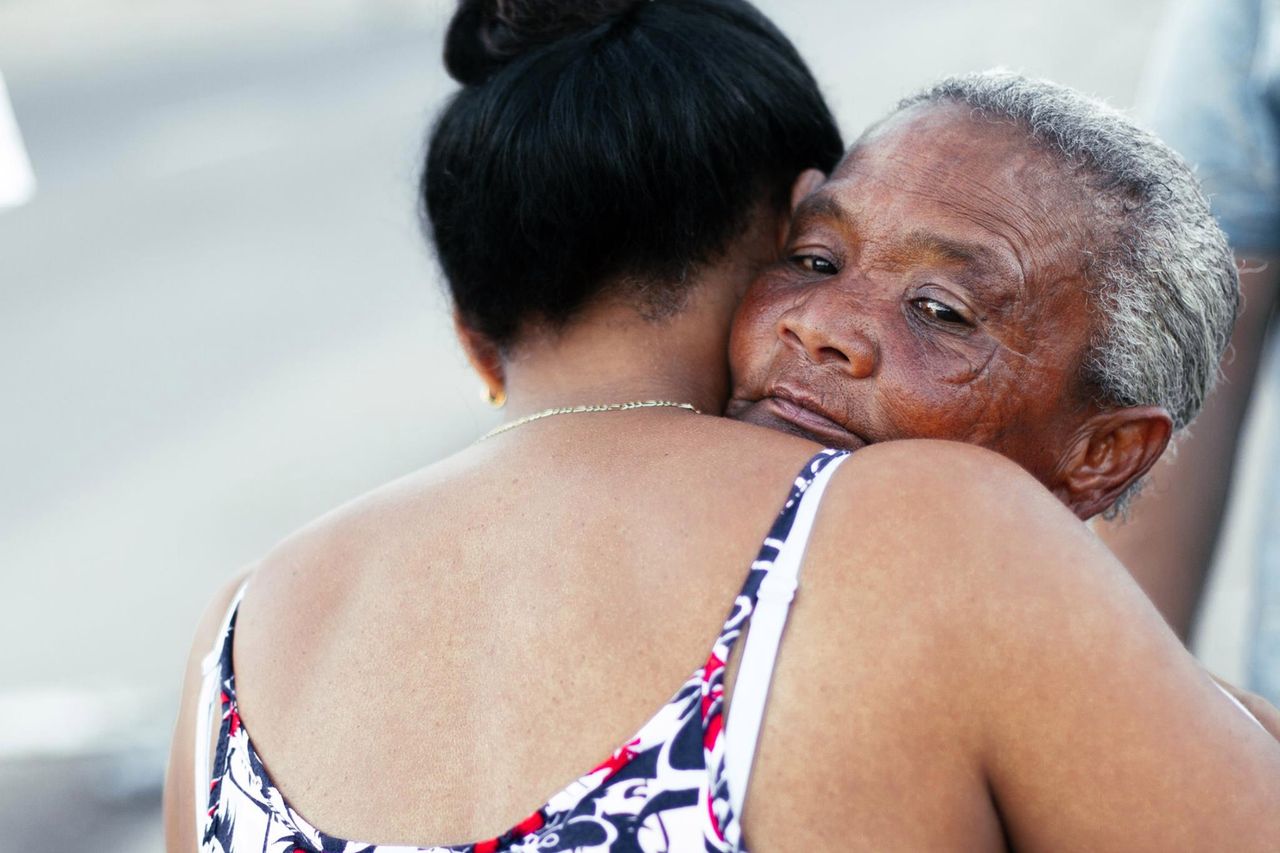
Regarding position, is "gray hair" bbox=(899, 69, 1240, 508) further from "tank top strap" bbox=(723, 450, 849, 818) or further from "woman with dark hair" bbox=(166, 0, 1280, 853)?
"tank top strap" bbox=(723, 450, 849, 818)

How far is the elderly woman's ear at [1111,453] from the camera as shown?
204 centimetres

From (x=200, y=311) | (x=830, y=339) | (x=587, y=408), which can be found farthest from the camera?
(x=200, y=311)

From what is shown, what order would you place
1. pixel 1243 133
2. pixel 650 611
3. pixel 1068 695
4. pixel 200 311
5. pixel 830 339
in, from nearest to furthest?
pixel 1068 695 < pixel 650 611 < pixel 830 339 < pixel 1243 133 < pixel 200 311

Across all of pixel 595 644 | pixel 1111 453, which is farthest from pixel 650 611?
pixel 1111 453

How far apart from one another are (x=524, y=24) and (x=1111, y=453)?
3.51ft

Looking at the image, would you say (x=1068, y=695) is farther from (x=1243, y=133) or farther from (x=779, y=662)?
(x=1243, y=133)

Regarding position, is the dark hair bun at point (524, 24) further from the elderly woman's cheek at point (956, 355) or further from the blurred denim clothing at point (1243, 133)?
the blurred denim clothing at point (1243, 133)

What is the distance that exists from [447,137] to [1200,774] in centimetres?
127

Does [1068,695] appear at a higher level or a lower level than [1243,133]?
lower

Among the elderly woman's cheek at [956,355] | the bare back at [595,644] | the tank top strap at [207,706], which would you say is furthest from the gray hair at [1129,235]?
the tank top strap at [207,706]

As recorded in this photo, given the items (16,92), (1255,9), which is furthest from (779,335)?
(16,92)

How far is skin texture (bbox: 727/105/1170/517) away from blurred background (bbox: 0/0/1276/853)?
672 millimetres

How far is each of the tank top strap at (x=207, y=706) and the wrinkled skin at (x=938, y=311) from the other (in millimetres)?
772

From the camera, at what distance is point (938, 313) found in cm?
194
